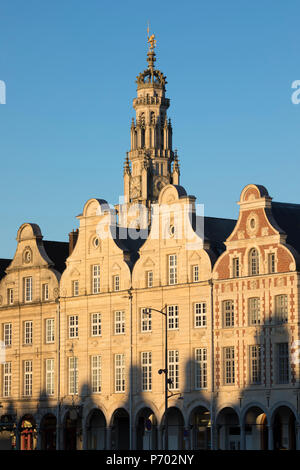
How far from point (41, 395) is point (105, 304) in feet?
31.5

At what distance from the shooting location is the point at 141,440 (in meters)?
97.2

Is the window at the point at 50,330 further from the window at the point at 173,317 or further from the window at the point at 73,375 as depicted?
the window at the point at 173,317

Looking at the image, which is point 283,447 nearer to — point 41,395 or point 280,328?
point 280,328

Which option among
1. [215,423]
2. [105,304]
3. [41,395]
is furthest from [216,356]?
[41,395]

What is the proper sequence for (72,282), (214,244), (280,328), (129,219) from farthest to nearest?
1. (129,219)
2. (72,282)
3. (214,244)
4. (280,328)

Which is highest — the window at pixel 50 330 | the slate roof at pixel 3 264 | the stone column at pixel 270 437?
the slate roof at pixel 3 264

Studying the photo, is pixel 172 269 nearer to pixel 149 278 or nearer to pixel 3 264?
pixel 149 278

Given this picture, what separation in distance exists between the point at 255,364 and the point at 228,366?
2.44 m

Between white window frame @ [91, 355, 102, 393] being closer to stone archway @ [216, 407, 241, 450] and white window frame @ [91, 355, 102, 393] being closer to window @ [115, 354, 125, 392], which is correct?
window @ [115, 354, 125, 392]

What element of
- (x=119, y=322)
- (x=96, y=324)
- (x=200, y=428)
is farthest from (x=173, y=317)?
(x=96, y=324)

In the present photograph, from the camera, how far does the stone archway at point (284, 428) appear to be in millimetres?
88062

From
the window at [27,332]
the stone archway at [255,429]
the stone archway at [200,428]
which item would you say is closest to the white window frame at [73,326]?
the window at [27,332]

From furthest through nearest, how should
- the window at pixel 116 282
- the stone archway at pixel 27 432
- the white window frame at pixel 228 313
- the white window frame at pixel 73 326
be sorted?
the stone archway at pixel 27 432 → the white window frame at pixel 73 326 → the window at pixel 116 282 → the white window frame at pixel 228 313

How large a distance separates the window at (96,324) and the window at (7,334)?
9.70 m
